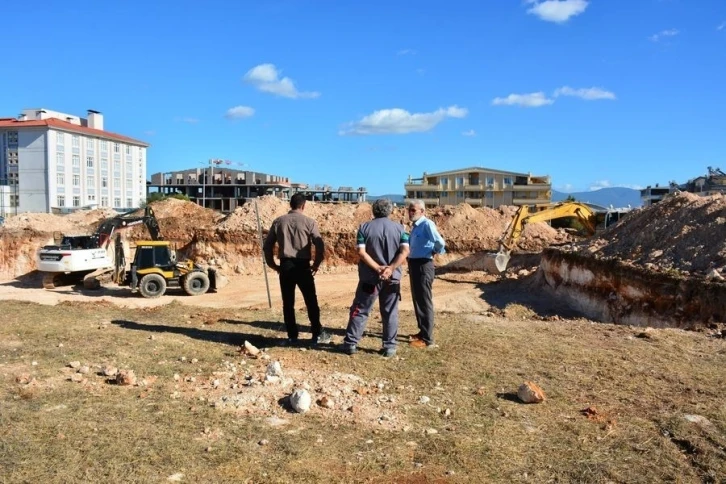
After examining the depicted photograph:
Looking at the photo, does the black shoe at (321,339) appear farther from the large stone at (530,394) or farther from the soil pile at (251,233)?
the soil pile at (251,233)

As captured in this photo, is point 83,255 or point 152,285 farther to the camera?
point 83,255

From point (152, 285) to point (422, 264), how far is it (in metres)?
11.8

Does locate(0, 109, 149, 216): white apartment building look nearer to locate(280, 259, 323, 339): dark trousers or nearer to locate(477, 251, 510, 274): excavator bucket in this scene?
locate(477, 251, 510, 274): excavator bucket

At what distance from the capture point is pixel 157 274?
52.9 feet

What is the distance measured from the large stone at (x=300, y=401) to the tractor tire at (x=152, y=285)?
12869mm

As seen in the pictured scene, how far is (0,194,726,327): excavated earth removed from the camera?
38.1ft

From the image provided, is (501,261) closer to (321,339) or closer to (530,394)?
(321,339)

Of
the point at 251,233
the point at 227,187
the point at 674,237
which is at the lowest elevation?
the point at 674,237

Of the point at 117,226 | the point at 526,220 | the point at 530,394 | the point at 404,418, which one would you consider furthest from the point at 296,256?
the point at 526,220

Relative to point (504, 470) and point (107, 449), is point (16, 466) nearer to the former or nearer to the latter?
point (107, 449)

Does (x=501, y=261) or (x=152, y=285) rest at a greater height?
(x=501, y=261)

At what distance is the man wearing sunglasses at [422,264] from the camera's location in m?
6.32

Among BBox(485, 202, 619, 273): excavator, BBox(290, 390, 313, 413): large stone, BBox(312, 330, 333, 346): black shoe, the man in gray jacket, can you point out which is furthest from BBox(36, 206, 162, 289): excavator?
BBox(290, 390, 313, 413): large stone

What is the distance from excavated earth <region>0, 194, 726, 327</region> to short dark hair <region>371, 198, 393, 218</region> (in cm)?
502
